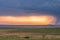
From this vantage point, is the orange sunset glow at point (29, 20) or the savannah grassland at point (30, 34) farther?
the orange sunset glow at point (29, 20)

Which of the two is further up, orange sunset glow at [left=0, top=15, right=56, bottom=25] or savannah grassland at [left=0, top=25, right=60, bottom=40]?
orange sunset glow at [left=0, top=15, right=56, bottom=25]

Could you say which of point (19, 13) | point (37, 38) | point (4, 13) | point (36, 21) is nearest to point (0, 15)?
point (4, 13)

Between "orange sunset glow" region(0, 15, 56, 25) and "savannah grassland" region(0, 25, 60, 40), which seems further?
"orange sunset glow" region(0, 15, 56, 25)

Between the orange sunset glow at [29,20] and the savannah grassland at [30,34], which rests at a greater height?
the orange sunset glow at [29,20]

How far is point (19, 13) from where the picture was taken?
1729mm

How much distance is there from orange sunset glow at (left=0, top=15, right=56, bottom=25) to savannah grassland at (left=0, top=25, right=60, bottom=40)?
117mm

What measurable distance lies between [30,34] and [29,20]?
21 centimetres

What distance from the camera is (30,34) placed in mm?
1506

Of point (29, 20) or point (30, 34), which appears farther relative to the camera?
point (29, 20)

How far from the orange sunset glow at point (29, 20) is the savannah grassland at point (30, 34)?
0.12 metres

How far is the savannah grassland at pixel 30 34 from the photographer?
58.5 inches

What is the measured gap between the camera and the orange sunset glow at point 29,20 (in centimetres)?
165

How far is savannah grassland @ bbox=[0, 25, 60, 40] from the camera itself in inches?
58.5

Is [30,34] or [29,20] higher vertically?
[29,20]
